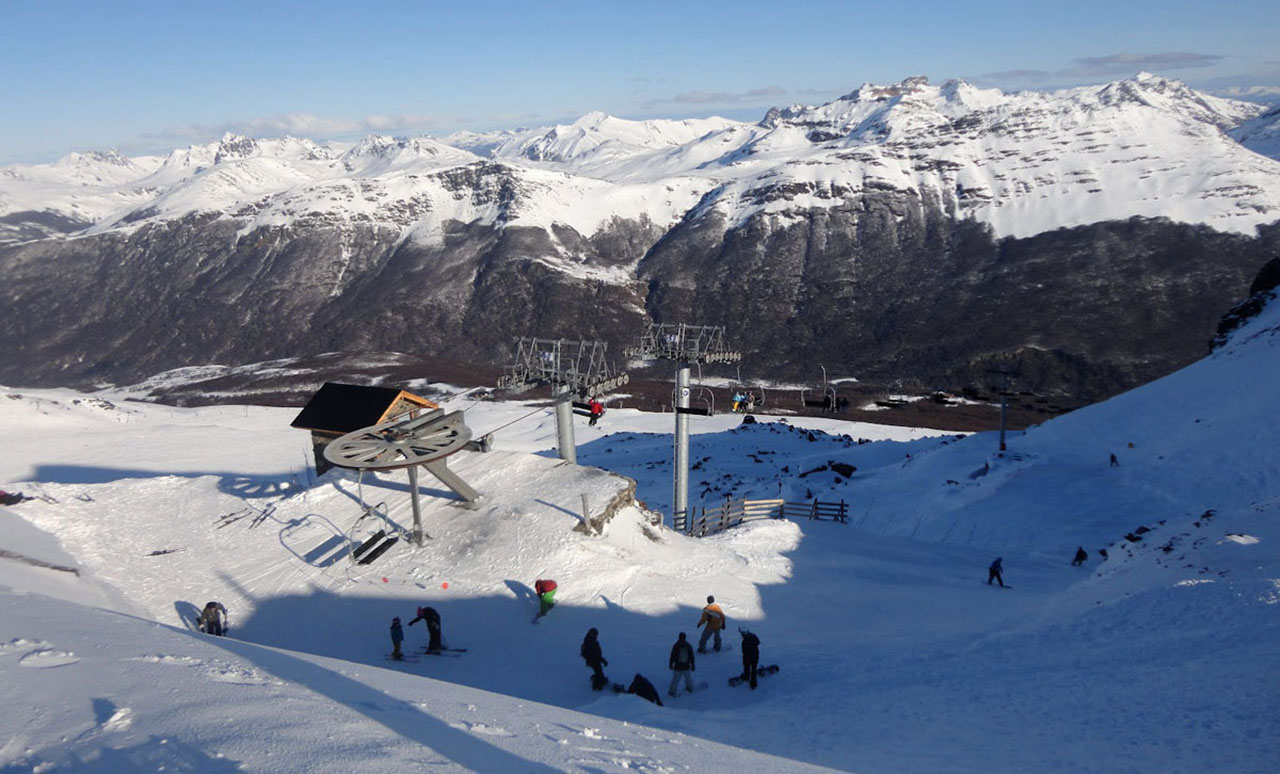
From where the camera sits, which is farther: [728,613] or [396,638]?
[728,613]

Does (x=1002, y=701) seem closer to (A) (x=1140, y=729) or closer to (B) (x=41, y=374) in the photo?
(A) (x=1140, y=729)

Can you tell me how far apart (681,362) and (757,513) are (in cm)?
764

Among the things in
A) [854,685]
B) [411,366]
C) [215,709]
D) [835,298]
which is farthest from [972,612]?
[835,298]

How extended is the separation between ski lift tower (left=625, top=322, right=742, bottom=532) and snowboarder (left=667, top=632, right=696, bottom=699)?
16039 millimetres

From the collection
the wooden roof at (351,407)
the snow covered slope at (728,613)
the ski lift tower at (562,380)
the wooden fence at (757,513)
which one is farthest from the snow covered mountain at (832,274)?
the wooden roof at (351,407)

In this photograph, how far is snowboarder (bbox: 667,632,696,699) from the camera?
50.8ft

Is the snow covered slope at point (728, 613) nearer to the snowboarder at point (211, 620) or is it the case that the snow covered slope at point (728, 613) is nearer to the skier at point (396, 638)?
the skier at point (396, 638)

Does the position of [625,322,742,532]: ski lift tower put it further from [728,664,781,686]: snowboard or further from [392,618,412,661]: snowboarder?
[392,618,412,661]: snowboarder

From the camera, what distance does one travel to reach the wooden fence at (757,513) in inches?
1272

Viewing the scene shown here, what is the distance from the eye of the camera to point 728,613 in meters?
21.2

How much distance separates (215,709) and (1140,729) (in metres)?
13.2

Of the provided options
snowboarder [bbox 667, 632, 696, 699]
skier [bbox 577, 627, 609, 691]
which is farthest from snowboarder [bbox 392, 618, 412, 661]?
snowboarder [bbox 667, 632, 696, 699]

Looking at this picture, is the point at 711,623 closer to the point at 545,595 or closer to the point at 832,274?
the point at 545,595

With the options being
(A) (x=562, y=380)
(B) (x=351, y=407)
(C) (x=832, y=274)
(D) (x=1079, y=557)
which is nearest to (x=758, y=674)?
(A) (x=562, y=380)
